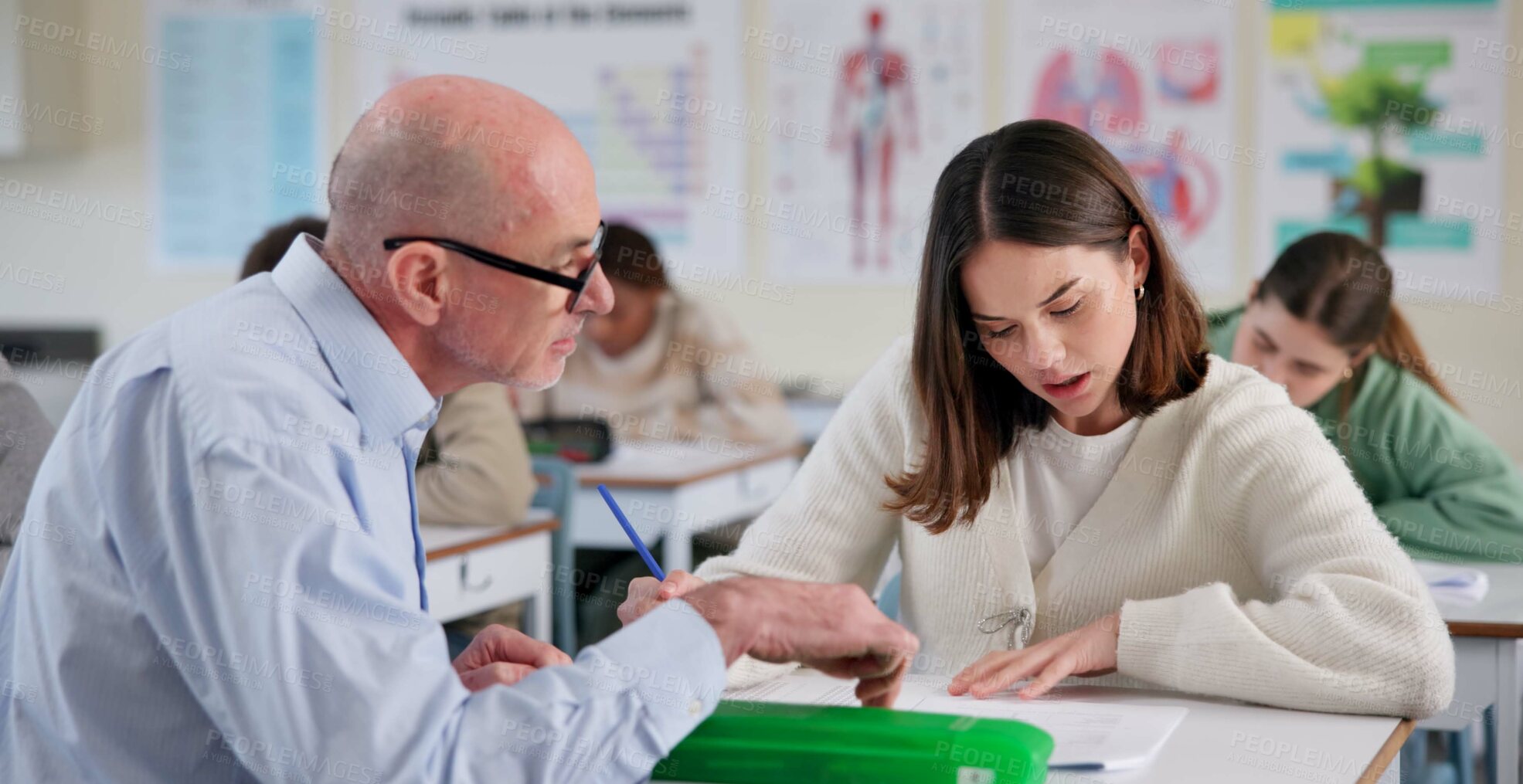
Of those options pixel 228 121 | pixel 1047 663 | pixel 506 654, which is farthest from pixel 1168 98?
pixel 506 654

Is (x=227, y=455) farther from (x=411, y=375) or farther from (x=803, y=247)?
(x=803, y=247)

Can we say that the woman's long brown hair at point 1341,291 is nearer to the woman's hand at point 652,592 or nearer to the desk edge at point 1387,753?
the desk edge at point 1387,753

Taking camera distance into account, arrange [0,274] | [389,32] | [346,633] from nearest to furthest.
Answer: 1. [346,633]
2. [389,32]
3. [0,274]

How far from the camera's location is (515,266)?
3.71 ft

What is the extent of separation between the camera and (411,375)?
3.73 ft

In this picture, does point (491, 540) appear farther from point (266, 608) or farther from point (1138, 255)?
point (266, 608)

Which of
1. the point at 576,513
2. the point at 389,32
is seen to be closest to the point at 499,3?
the point at 389,32

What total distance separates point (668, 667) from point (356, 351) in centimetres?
35

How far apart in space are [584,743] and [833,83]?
4.36 meters

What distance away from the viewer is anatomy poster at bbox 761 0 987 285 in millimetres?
4984

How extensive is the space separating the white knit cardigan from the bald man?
1.47ft

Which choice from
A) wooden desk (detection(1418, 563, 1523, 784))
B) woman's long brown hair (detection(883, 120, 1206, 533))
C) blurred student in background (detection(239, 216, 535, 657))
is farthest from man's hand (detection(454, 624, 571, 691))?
blurred student in background (detection(239, 216, 535, 657))

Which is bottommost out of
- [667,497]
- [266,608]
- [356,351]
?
[667,497]

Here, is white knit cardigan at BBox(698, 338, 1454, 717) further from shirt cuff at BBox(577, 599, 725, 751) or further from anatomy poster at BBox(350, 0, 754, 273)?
anatomy poster at BBox(350, 0, 754, 273)
